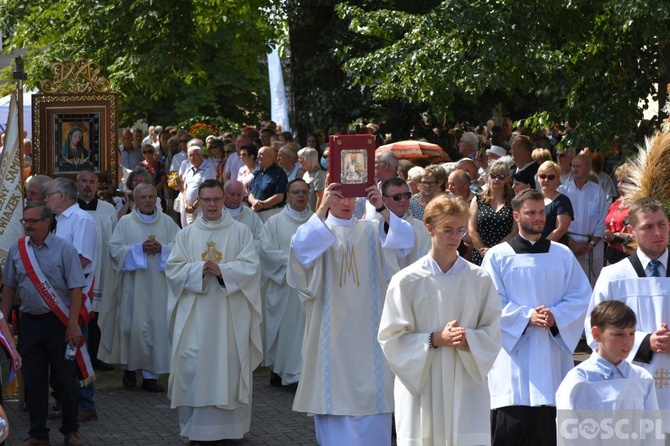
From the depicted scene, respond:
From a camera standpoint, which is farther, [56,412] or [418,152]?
[418,152]

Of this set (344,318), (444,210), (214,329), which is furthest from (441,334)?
(214,329)

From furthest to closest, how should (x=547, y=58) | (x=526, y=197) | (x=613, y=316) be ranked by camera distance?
1. (x=547, y=58)
2. (x=526, y=197)
3. (x=613, y=316)

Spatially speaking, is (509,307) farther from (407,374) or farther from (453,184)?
(453,184)

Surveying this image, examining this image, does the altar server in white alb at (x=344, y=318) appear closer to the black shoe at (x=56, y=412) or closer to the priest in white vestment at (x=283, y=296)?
the black shoe at (x=56, y=412)

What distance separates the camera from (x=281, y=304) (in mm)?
11727

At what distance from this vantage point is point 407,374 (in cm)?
668

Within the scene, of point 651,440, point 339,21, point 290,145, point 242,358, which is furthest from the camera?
point 339,21

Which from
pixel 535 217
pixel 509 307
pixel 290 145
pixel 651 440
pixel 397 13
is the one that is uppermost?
pixel 397 13

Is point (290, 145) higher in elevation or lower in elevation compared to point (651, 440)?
higher

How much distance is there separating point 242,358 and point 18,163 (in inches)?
117

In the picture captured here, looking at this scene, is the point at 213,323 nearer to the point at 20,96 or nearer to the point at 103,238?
the point at 103,238

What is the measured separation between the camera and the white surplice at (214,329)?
9320 mm

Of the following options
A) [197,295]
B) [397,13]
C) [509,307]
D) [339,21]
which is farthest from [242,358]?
[339,21]

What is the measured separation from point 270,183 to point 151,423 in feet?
16.3
